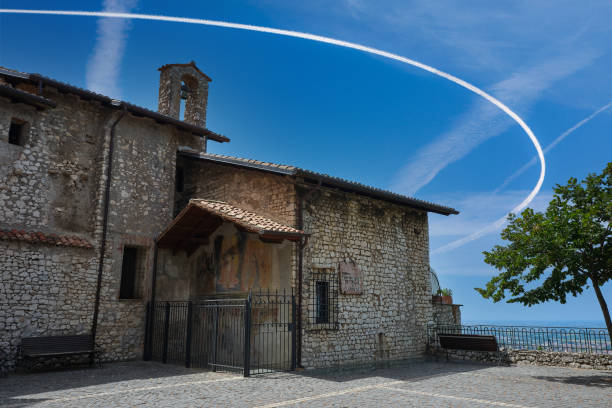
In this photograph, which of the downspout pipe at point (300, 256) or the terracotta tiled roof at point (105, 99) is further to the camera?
the terracotta tiled roof at point (105, 99)

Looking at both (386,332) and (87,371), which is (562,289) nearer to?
(386,332)

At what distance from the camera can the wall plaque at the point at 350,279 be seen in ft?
38.2

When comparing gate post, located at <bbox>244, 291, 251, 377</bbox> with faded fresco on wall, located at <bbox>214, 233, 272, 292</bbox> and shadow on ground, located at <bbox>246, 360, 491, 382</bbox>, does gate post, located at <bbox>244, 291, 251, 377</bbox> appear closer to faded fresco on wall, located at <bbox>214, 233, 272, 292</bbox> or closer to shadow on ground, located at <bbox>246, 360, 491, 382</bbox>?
shadow on ground, located at <bbox>246, 360, 491, 382</bbox>

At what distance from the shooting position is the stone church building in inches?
407

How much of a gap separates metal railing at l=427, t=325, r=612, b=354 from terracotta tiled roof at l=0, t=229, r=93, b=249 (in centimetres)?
1074

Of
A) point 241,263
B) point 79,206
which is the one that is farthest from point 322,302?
point 79,206

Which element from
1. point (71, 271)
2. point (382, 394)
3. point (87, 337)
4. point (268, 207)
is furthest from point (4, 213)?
point (382, 394)

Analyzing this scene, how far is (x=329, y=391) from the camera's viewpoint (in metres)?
7.99

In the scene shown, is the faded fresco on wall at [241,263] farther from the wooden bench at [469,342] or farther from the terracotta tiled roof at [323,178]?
the wooden bench at [469,342]

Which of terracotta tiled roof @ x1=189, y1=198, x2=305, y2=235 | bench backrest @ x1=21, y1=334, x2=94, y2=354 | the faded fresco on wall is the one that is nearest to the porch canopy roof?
terracotta tiled roof @ x1=189, y1=198, x2=305, y2=235

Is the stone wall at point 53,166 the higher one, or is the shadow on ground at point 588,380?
the stone wall at point 53,166

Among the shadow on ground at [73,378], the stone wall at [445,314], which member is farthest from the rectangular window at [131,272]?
the stone wall at [445,314]

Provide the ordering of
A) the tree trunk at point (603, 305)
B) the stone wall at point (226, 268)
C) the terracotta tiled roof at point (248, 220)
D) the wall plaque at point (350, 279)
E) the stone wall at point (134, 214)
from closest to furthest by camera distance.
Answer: the terracotta tiled roof at point (248, 220) < the tree trunk at point (603, 305) < the stone wall at point (226, 268) < the stone wall at point (134, 214) < the wall plaque at point (350, 279)

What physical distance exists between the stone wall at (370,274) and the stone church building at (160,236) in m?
0.04
